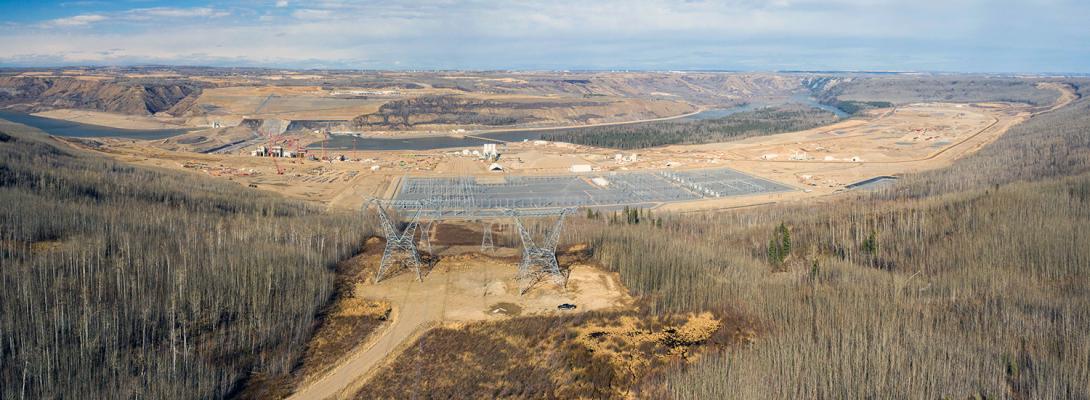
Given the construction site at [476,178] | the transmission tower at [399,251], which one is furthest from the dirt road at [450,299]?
the transmission tower at [399,251]

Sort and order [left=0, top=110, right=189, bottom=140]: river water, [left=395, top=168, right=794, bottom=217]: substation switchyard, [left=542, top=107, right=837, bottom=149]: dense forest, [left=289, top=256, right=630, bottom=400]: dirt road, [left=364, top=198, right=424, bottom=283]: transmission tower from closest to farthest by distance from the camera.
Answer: [left=289, top=256, right=630, bottom=400]: dirt road, [left=364, top=198, right=424, bottom=283]: transmission tower, [left=395, top=168, right=794, bottom=217]: substation switchyard, [left=0, top=110, right=189, bottom=140]: river water, [left=542, top=107, right=837, bottom=149]: dense forest

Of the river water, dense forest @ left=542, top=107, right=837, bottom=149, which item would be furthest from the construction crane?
dense forest @ left=542, top=107, right=837, bottom=149

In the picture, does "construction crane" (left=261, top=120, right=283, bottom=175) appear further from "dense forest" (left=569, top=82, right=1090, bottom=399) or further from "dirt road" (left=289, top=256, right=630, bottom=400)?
"dense forest" (left=569, top=82, right=1090, bottom=399)

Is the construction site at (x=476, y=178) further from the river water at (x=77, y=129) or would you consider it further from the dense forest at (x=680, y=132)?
the river water at (x=77, y=129)

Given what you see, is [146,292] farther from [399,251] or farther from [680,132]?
[680,132]

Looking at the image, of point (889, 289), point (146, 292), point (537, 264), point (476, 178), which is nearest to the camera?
point (146, 292)

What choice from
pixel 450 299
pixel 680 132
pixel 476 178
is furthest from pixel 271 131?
pixel 450 299

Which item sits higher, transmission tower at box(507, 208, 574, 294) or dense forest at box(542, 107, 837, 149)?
dense forest at box(542, 107, 837, 149)

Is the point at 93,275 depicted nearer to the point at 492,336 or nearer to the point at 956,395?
the point at 492,336
